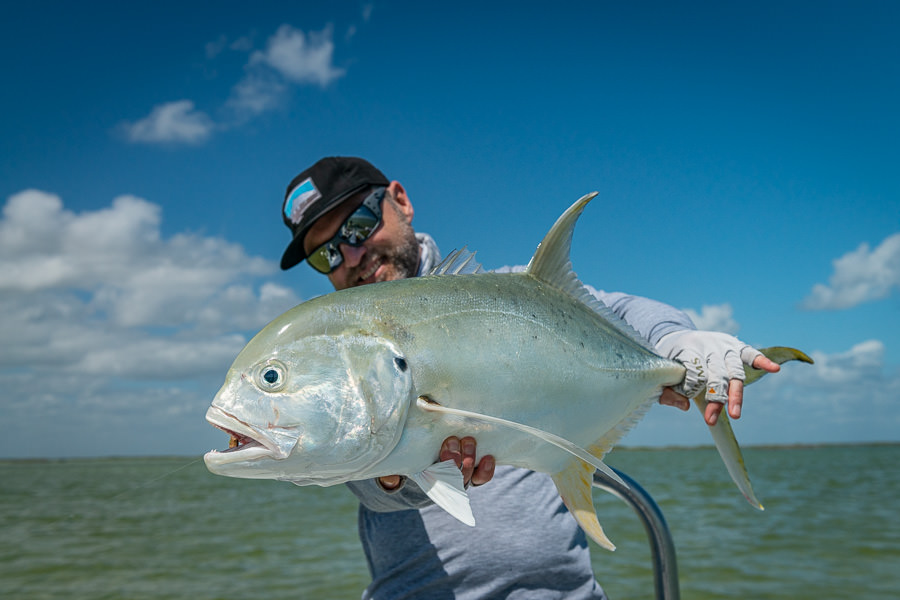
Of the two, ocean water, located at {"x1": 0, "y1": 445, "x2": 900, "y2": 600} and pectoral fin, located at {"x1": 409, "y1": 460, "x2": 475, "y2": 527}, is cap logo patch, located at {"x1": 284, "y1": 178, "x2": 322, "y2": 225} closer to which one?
pectoral fin, located at {"x1": 409, "y1": 460, "x2": 475, "y2": 527}

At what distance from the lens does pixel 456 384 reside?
57.4 inches

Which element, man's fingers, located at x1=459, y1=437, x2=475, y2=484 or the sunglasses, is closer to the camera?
man's fingers, located at x1=459, y1=437, x2=475, y2=484

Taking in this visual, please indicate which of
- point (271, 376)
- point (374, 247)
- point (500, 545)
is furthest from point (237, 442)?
point (374, 247)

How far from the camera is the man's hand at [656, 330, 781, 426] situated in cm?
170

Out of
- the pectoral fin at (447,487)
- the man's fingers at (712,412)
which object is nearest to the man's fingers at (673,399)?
the man's fingers at (712,412)

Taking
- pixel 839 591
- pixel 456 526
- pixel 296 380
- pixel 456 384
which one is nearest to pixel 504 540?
pixel 456 526

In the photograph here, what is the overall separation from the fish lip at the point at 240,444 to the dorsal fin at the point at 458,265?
0.66m

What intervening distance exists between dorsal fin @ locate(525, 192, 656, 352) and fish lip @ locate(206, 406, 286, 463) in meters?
0.81

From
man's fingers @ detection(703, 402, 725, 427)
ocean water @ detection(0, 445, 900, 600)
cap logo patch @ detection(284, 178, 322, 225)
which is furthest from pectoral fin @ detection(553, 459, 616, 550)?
ocean water @ detection(0, 445, 900, 600)

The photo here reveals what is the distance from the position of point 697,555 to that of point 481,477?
9049 mm

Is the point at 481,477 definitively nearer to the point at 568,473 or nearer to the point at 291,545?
the point at 568,473

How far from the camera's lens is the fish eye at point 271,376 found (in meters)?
1.36

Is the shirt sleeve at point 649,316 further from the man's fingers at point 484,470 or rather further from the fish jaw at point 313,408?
the fish jaw at point 313,408

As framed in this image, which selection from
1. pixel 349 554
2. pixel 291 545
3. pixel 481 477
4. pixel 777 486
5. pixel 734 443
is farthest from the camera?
pixel 777 486
